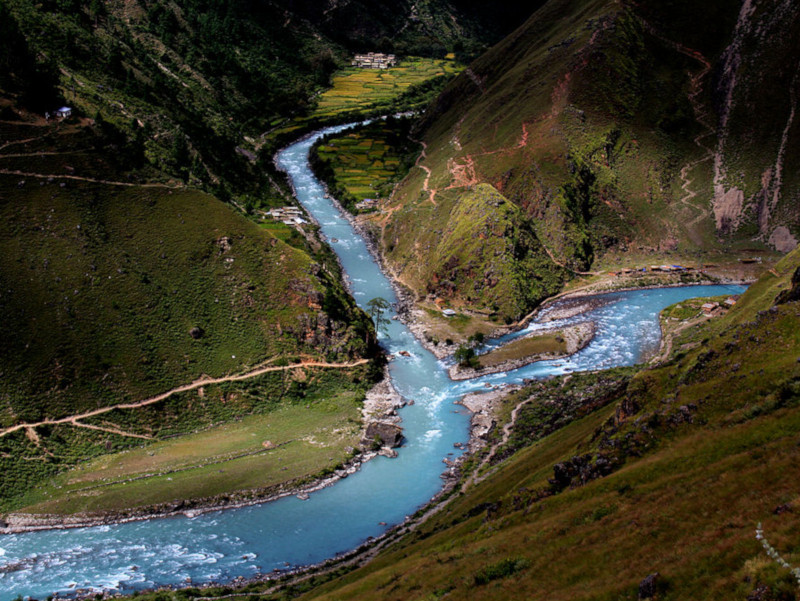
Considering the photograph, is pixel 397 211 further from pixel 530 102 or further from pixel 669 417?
pixel 669 417

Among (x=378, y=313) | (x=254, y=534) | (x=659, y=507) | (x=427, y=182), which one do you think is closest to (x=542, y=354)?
(x=378, y=313)

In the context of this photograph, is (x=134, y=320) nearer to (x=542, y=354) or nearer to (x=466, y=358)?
(x=466, y=358)

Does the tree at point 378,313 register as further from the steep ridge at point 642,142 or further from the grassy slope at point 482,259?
the steep ridge at point 642,142

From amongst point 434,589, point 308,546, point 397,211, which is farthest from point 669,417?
point 397,211

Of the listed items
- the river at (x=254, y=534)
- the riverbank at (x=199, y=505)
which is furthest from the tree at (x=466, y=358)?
the riverbank at (x=199, y=505)

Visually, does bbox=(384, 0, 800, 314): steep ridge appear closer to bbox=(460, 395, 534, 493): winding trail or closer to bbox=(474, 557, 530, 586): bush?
bbox=(460, 395, 534, 493): winding trail

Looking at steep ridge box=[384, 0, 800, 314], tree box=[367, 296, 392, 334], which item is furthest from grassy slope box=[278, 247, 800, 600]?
steep ridge box=[384, 0, 800, 314]
